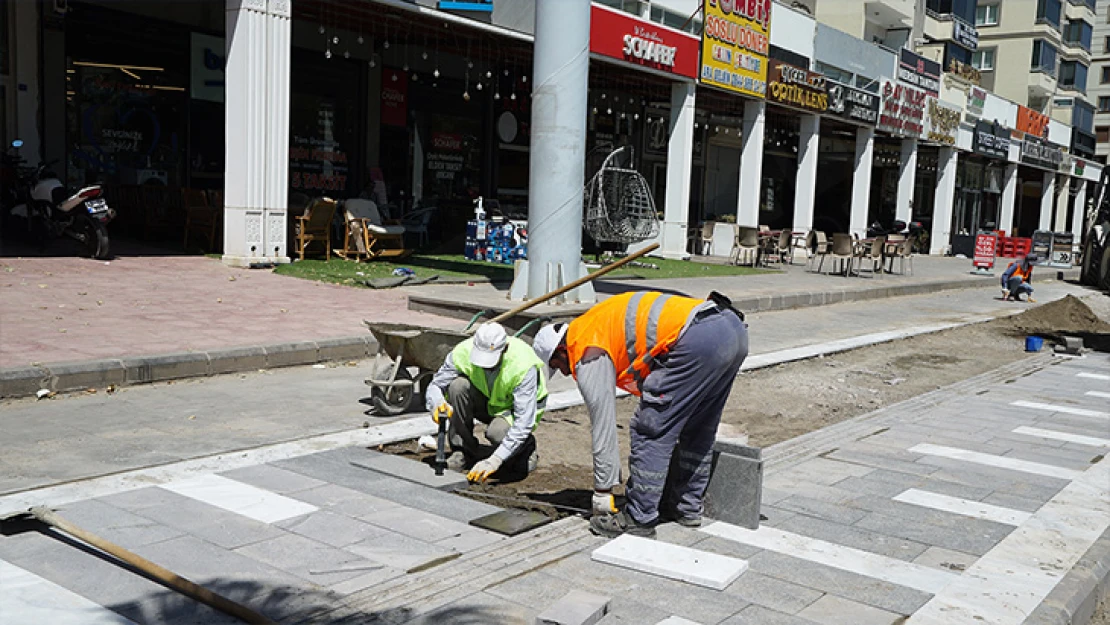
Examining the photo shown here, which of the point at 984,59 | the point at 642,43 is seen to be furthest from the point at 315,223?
the point at 984,59

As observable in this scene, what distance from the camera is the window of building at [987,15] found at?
202 ft

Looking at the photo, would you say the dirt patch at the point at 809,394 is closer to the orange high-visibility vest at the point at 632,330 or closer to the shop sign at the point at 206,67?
the orange high-visibility vest at the point at 632,330

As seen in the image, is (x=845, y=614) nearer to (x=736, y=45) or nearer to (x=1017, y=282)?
(x=1017, y=282)

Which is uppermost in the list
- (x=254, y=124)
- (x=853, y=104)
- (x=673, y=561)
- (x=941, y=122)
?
(x=941, y=122)

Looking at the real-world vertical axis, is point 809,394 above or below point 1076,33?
below

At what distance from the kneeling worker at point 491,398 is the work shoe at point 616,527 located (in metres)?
0.92

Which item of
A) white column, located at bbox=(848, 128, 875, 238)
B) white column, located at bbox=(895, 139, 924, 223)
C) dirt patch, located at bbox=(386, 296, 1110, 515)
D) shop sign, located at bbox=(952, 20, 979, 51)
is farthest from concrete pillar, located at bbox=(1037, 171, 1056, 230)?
dirt patch, located at bbox=(386, 296, 1110, 515)

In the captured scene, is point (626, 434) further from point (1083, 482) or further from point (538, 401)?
point (1083, 482)

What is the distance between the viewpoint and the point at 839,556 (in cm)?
487

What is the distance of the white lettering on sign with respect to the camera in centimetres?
2275

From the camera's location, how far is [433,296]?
1283 cm

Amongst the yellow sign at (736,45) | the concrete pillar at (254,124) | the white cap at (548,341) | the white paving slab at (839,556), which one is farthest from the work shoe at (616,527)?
the yellow sign at (736,45)

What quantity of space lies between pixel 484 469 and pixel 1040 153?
52.8 metres

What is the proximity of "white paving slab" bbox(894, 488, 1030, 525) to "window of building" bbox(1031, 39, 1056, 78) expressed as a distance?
6227 cm
